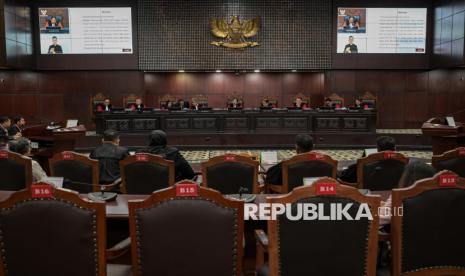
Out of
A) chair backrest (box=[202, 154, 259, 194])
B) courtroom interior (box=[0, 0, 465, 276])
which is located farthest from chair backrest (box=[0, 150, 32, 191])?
chair backrest (box=[202, 154, 259, 194])

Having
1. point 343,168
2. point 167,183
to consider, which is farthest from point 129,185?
point 343,168

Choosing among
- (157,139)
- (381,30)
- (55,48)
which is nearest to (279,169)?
(157,139)

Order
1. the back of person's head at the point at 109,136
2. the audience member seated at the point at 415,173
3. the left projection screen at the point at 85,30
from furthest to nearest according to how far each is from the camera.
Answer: the left projection screen at the point at 85,30 < the back of person's head at the point at 109,136 < the audience member seated at the point at 415,173

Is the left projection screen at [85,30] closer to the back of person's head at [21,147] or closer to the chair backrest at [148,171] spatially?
the back of person's head at [21,147]

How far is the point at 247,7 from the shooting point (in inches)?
542

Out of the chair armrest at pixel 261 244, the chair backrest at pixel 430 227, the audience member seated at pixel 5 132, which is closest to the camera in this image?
the chair backrest at pixel 430 227

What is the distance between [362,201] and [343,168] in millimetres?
2462

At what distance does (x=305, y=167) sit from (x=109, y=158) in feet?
6.68

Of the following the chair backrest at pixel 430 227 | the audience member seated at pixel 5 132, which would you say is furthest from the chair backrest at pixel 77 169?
the audience member seated at pixel 5 132

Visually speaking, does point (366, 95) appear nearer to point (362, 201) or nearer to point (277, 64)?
point (277, 64)

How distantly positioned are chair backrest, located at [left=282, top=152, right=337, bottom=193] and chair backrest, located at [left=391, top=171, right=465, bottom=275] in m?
1.49

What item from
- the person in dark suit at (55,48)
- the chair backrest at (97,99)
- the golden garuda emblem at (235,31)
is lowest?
the chair backrest at (97,99)

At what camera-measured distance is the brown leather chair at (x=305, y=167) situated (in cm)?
364

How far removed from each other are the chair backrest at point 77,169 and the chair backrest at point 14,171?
0.24 m
